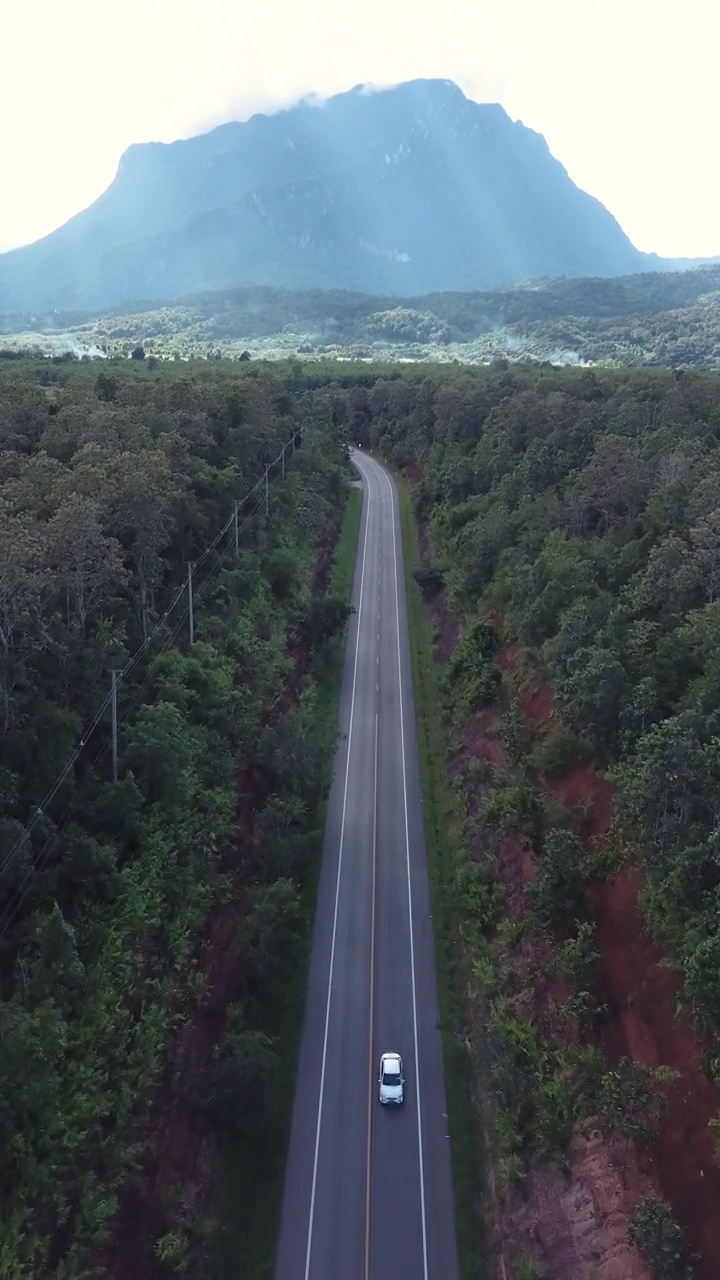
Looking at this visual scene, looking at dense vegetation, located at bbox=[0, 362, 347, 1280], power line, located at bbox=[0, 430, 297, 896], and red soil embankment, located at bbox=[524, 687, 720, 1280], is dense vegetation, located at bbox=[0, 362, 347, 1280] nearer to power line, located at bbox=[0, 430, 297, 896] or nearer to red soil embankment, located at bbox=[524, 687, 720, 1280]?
power line, located at bbox=[0, 430, 297, 896]

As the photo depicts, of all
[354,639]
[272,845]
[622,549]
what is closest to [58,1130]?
[272,845]

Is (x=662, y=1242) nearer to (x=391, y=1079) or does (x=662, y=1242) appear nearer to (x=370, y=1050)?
(x=391, y=1079)

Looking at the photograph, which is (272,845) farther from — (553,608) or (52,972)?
(553,608)

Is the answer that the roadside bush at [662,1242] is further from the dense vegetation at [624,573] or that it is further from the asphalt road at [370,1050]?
the asphalt road at [370,1050]

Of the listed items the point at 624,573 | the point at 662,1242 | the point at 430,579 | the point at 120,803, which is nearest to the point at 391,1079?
the point at 662,1242

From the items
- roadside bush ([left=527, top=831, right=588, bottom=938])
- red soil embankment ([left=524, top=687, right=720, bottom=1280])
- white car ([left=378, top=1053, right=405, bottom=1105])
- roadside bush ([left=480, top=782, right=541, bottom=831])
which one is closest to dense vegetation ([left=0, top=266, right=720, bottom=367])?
roadside bush ([left=480, top=782, right=541, bottom=831])
